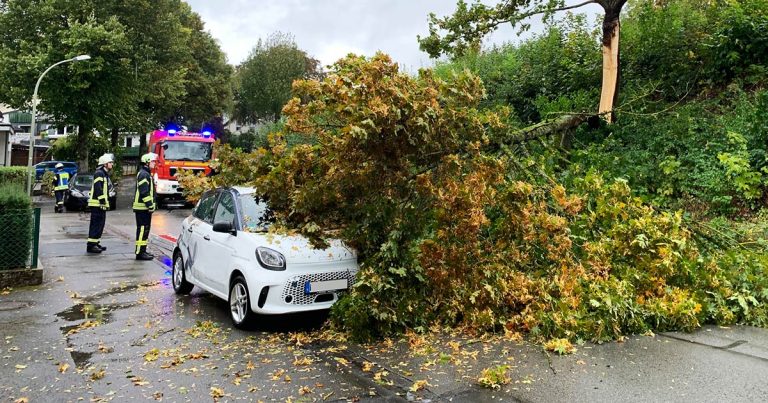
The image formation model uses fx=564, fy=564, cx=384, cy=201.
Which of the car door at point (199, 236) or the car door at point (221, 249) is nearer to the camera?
the car door at point (221, 249)

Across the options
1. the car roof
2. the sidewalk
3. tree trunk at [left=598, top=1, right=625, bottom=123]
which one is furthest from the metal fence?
tree trunk at [left=598, top=1, right=625, bottom=123]

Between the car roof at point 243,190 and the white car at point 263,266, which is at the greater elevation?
the car roof at point 243,190

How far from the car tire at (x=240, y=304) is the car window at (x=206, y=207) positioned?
1396mm

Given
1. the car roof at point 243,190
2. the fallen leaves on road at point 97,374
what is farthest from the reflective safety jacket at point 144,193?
the fallen leaves on road at point 97,374

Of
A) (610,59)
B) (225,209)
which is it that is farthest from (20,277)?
(610,59)

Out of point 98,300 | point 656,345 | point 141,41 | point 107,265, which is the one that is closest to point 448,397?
point 656,345

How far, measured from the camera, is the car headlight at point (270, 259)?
5.90 metres

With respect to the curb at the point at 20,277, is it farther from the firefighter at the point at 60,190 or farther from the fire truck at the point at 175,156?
the firefighter at the point at 60,190

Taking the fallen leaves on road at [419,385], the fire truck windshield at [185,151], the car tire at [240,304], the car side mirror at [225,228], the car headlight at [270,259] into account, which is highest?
the fire truck windshield at [185,151]

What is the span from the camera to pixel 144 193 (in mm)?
10781

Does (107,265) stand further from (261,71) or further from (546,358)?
(261,71)

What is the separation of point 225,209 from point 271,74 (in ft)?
121

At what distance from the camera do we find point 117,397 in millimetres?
4301

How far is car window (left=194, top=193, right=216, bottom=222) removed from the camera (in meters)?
7.46
